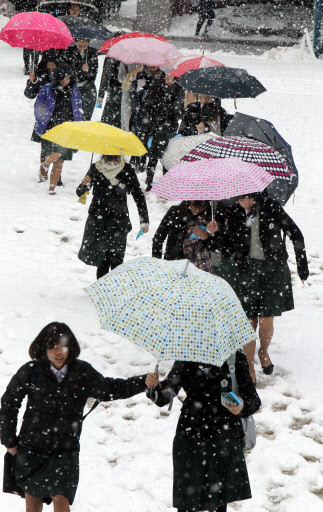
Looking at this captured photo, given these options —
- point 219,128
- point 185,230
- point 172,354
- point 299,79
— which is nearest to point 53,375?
point 172,354

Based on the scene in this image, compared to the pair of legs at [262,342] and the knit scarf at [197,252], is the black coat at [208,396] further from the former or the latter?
the pair of legs at [262,342]

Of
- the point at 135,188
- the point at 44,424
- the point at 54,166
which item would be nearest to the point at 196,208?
the point at 135,188

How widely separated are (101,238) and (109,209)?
30 cm

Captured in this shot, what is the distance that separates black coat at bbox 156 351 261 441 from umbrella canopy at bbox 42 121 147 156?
3081mm

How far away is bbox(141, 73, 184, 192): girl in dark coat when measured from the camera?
10.1 meters

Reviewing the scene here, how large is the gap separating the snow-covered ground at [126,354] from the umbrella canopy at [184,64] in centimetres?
183

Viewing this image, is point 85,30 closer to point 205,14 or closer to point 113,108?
point 113,108

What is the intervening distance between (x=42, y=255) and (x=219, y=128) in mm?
2693

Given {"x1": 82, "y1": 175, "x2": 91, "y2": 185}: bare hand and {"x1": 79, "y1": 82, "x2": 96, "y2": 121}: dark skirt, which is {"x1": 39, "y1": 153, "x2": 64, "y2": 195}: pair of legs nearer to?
{"x1": 79, "y1": 82, "x2": 96, "y2": 121}: dark skirt

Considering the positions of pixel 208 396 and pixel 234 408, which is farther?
pixel 208 396

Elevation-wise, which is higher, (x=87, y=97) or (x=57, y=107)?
(x=57, y=107)

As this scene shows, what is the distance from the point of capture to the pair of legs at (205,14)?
2172cm

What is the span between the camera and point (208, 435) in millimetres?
3711

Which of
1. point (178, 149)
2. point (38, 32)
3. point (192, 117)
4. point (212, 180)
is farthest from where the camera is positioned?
point (38, 32)
